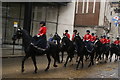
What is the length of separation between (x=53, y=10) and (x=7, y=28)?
21.8 ft

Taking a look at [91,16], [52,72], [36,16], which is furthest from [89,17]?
[52,72]

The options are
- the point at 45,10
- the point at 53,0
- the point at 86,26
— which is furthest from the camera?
the point at 86,26

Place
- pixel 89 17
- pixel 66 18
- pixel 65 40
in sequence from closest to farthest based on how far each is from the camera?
pixel 65 40
pixel 66 18
pixel 89 17

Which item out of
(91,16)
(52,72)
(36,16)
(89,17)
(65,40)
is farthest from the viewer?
(89,17)

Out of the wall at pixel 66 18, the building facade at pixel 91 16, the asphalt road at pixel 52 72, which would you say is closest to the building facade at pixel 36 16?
the wall at pixel 66 18

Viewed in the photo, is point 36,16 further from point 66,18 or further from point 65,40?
point 65,40

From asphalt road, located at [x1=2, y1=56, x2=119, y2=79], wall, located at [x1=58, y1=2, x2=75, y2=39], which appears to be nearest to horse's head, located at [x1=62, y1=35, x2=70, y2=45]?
asphalt road, located at [x1=2, y1=56, x2=119, y2=79]

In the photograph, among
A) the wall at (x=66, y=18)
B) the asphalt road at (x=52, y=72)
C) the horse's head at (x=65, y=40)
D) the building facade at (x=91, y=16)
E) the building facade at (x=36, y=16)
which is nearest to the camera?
the asphalt road at (x=52, y=72)

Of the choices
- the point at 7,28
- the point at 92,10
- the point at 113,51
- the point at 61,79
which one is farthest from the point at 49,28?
the point at 61,79

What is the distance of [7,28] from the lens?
67.4ft

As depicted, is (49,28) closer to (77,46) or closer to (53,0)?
(53,0)

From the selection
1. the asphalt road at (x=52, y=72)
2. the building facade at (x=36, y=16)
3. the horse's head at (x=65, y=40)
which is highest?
the building facade at (x=36, y=16)

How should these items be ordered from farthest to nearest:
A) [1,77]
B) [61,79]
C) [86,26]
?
1. [86,26]
2. [61,79]
3. [1,77]

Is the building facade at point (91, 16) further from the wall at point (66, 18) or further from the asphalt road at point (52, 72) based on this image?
the asphalt road at point (52, 72)
